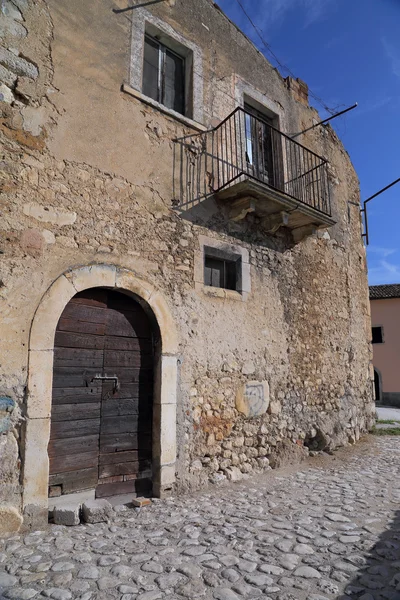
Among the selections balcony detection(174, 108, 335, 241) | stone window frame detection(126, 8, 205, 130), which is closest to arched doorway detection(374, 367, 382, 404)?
balcony detection(174, 108, 335, 241)

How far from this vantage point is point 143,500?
4.16 m

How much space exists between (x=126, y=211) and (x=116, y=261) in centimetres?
61

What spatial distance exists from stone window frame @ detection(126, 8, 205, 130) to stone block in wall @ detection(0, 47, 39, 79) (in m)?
1.05

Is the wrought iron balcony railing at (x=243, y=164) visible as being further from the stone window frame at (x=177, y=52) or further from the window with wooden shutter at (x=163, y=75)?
the window with wooden shutter at (x=163, y=75)

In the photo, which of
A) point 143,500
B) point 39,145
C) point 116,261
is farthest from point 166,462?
point 39,145

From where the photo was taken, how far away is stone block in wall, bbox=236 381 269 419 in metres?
5.36

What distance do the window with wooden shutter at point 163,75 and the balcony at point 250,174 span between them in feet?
1.99

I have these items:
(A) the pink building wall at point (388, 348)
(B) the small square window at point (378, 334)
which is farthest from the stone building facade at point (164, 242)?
(B) the small square window at point (378, 334)

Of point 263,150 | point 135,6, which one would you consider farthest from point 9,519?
point 263,150

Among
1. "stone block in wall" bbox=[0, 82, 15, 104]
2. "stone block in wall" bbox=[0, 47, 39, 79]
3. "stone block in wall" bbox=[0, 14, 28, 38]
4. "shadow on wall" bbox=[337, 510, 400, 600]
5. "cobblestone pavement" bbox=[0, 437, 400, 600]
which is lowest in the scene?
"cobblestone pavement" bbox=[0, 437, 400, 600]

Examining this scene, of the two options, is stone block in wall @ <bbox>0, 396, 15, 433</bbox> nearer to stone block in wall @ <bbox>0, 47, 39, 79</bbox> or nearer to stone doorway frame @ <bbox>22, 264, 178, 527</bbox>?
stone doorway frame @ <bbox>22, 264, 178, 527</bbox>

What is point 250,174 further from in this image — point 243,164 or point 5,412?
point 5,412

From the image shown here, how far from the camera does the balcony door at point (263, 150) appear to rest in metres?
6.54

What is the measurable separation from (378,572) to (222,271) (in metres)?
3.77
